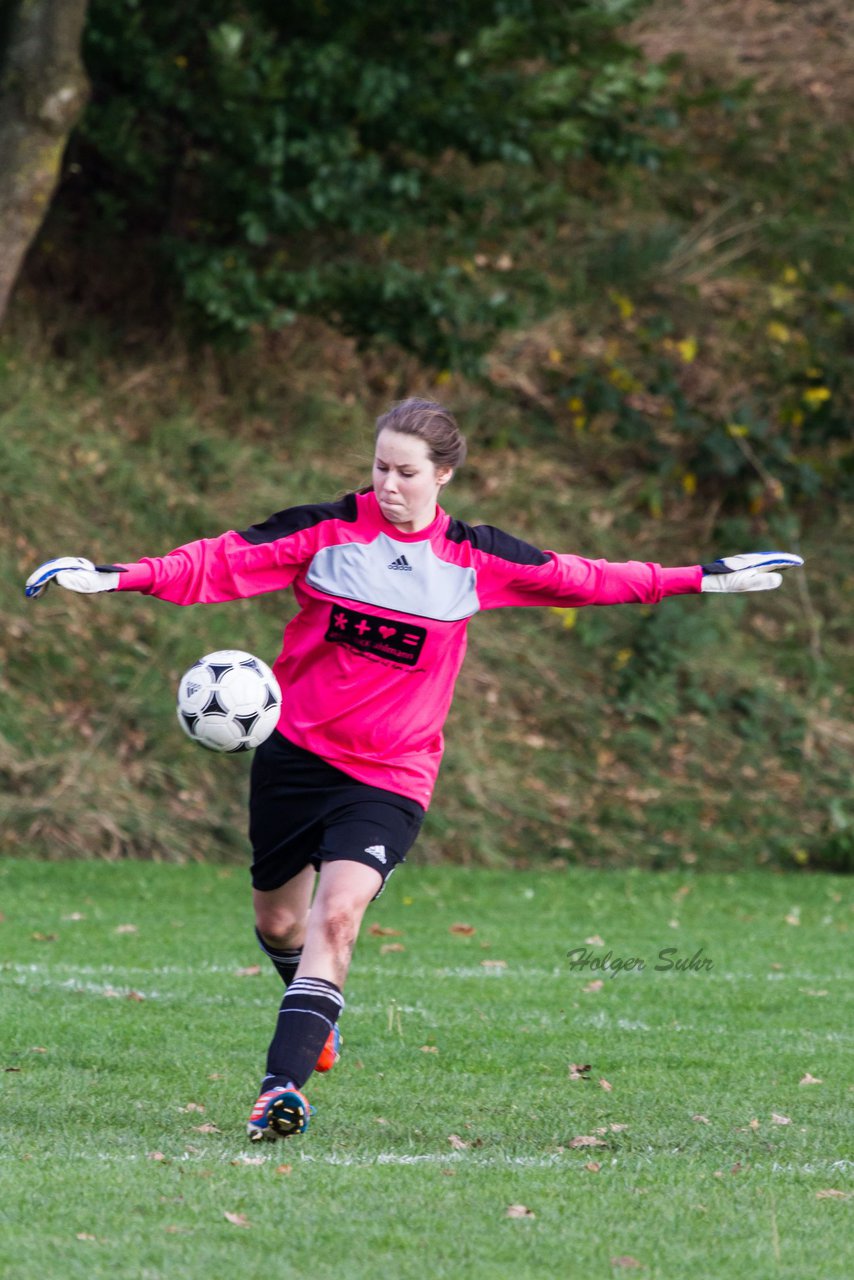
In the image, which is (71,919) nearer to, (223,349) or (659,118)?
(223,349)

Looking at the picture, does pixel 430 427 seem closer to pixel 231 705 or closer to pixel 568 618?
pixel 231 705

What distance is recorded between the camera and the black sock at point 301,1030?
4.68m

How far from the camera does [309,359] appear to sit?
651 inches

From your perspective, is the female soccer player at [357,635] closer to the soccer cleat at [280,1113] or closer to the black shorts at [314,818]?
the black shorts at [314,818]

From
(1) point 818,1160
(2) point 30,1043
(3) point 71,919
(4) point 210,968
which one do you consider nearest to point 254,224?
(3) point 71,919

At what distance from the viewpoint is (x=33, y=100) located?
12.3m

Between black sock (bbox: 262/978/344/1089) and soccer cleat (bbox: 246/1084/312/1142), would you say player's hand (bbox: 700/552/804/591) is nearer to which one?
black sock (bbox: 262/978/344/1089)

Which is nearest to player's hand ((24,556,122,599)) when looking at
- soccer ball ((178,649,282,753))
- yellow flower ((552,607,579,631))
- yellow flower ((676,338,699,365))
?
soccer ball ((178,649,282,753))

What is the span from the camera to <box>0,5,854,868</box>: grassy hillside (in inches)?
520

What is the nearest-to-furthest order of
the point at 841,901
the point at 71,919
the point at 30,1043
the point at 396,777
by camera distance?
the point at 396,777, the point at 30,1043, the point at 71,919, the point at 841,901

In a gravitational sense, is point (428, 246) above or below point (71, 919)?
above

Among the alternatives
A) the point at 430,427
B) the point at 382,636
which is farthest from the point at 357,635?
the point at 430,427

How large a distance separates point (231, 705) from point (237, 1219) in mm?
1650

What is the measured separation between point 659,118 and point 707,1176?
11.9 metres
